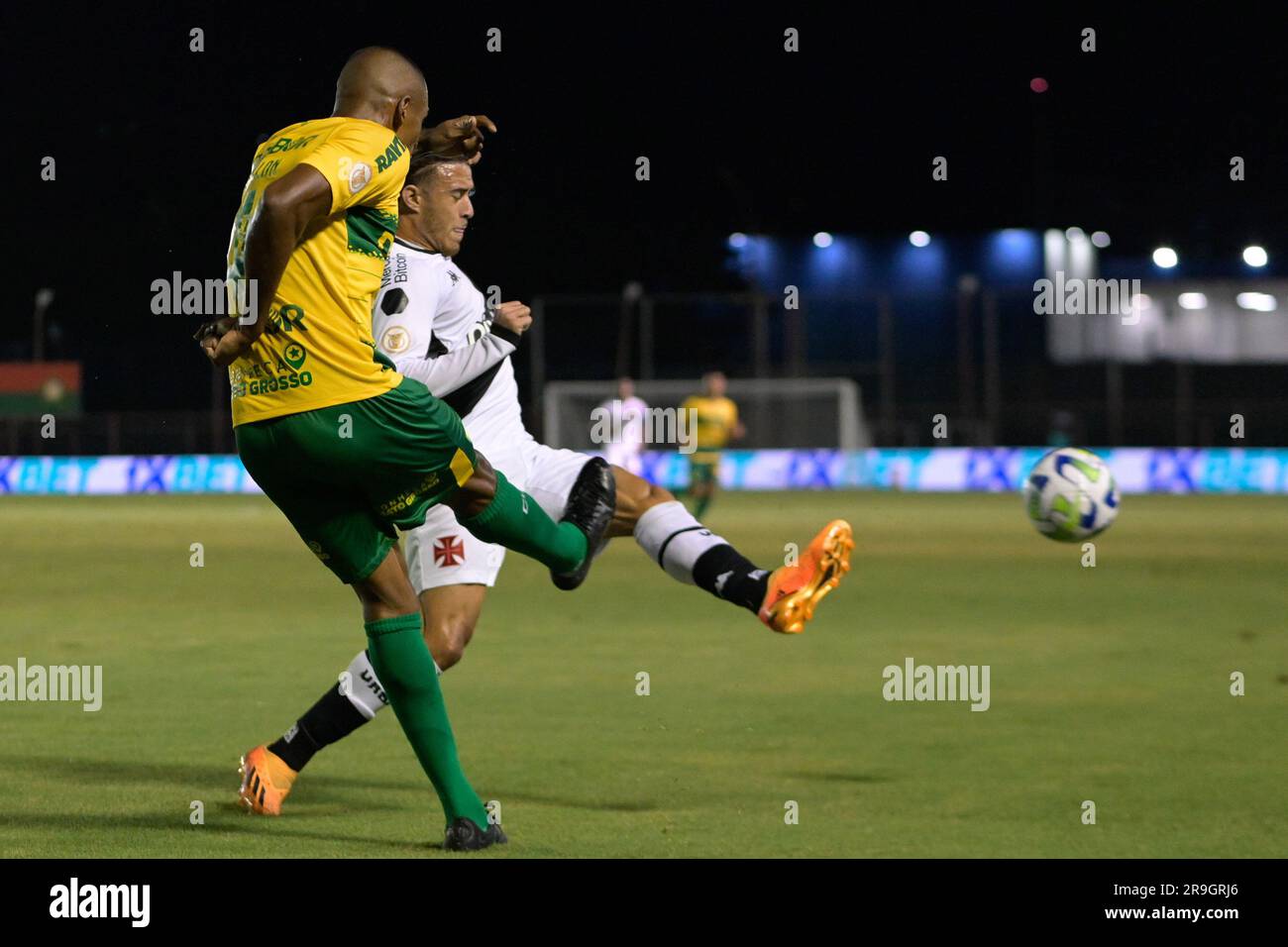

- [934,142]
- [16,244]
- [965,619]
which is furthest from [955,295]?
[965,619]

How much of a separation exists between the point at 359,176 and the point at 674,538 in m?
1.91

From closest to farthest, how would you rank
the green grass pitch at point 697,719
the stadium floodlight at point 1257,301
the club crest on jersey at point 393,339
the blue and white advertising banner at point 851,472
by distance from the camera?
1. the green grass pitch at point 697,719
2. the club crest on jersey at point 393,339
3. the blue and white advertising banner at point 851,472
4. the stadium floodlight at point 1257,301

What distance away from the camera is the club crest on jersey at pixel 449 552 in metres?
6.88

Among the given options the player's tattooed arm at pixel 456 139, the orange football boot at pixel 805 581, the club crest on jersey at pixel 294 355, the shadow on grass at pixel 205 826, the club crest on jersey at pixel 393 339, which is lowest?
the shadow on grass at pixel 205 826

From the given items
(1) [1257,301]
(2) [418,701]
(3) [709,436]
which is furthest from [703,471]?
(1) [1257,301]

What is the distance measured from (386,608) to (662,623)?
7.34 metres

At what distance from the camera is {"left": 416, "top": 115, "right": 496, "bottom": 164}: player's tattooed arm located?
6.54 meters

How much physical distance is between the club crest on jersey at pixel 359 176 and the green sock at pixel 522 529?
3.57 feet

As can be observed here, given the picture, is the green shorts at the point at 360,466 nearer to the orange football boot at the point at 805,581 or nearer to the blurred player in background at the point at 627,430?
the orange football boot at the point at 805,581

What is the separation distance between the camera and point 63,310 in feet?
171

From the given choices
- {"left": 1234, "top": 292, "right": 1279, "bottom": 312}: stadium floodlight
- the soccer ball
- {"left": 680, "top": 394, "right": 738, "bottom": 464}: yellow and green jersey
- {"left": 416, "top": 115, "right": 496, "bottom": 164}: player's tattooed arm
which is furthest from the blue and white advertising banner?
{"left": 416, "top": 115, "right": 496, "bottom": 164}: player's tattooed arm

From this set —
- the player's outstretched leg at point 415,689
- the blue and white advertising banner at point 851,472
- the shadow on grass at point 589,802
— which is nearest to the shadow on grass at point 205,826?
the player's outstretched leg at point 415,689

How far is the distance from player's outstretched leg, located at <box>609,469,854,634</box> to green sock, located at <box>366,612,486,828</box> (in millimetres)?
977

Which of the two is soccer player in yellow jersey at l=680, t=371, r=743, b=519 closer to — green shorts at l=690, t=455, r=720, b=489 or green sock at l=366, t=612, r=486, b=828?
green shorts at l=690, t=455, r=720, b=489
